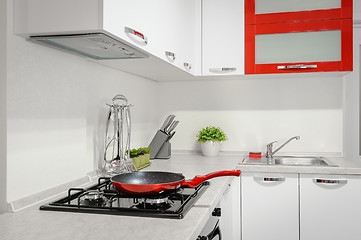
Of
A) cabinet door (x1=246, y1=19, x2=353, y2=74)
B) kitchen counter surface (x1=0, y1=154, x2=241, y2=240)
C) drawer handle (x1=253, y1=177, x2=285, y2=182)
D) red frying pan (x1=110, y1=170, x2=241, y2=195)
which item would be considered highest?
cabinet door (x1=246, y1=19, x2=353, y2=74)

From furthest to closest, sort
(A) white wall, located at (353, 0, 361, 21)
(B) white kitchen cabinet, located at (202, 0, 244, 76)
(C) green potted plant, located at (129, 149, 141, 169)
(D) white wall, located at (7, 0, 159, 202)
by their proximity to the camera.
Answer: (A) white wall, located at (353, 0, 361, 21), (B) white kitchen cabinet, located at (202, 0, 244, 76), (C) green potted plant, located at (129, 149, 141, 169), (D) white wall, located at (7, 0, 159, 202)

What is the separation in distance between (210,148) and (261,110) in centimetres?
56

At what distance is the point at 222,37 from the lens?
8.76 ft

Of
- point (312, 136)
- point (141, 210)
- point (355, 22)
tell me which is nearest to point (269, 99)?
point (312, 136)

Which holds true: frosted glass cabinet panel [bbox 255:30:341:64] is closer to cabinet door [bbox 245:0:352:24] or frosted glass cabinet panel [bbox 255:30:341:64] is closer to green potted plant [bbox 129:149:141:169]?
cabinet door [bbox 245:0:352:24]

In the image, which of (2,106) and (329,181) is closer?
(2,106)

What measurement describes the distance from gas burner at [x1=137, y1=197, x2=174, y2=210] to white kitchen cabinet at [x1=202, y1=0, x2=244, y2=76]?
60.1 inches

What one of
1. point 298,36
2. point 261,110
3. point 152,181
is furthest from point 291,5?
point 152,181

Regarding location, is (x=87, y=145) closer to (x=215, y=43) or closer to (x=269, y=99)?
(x=215, y=43)

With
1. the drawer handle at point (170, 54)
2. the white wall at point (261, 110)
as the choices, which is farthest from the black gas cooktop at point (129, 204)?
the white wall at point (261, 110)

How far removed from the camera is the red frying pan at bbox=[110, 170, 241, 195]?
1318 millimetres

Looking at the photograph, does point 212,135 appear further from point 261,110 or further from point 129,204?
point 129,204

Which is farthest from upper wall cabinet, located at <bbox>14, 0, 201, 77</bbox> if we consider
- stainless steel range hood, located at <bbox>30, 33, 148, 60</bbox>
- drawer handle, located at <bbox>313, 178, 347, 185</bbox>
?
drawer handle, located at <bbox>313, 178, 347, 185</bbox>

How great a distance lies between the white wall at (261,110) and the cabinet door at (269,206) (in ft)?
2.19
